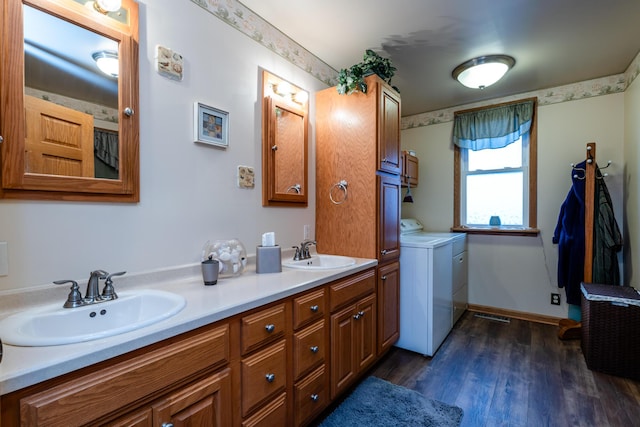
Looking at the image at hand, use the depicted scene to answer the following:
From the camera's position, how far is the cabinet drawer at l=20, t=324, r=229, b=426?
2.31 ft

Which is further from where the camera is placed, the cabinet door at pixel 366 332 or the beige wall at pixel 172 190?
the cabinet door at pixel 366 332

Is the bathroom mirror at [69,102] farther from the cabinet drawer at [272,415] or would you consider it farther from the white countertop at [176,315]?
the cabinet drawer at [272,415]

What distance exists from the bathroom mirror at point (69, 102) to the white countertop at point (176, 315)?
0.42 metres

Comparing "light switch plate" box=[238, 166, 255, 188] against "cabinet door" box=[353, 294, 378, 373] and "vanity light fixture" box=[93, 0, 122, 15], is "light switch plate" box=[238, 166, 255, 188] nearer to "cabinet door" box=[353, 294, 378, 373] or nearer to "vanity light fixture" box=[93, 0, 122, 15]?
"vanity light fixture" box=[93, 0, 122, 15]

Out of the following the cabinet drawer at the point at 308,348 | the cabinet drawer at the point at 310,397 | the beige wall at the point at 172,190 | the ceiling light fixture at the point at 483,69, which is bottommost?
the cabinet drawer at the point at 310,397

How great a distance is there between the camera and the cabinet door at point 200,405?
3.07ft

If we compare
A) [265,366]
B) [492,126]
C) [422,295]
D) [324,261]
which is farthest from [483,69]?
[265,366]

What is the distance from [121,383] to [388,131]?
213 cm

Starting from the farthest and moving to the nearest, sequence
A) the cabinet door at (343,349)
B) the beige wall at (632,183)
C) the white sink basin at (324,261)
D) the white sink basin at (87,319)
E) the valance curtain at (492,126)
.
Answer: the valance curtain at (492,126)
the beige wall at (632,183)
the white sink basin at (324,261)
the cabinet door at (343,349)
the white sink basin at (87,319)

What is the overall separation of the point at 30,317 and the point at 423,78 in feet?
10.5

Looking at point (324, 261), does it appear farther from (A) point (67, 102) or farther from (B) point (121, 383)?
(A) point (67, 102)

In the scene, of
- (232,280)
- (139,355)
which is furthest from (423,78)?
(139,355)

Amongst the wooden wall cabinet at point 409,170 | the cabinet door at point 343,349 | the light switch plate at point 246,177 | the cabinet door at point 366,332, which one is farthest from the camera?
the wooden wall cabinet at point 409,170

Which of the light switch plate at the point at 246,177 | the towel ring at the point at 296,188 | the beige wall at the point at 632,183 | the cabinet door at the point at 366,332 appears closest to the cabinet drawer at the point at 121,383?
the light switch plate at the point at 246,177
